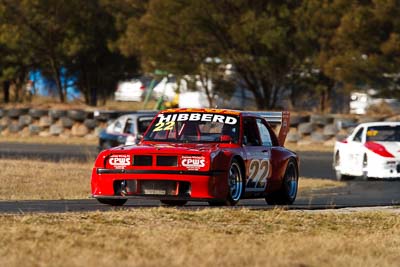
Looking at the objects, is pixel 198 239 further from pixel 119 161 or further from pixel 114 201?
pixel 114 201

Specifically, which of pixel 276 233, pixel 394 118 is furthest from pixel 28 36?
pixel 276 233

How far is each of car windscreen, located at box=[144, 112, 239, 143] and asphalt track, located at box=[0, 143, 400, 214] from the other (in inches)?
34.8

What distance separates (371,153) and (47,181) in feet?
21.0

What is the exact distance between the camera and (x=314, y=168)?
28797 mm

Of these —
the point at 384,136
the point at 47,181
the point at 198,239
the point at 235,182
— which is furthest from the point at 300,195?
the point at 198,239

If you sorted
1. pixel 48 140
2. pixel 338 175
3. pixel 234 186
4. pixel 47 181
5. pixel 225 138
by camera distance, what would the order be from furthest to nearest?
pixel 48 140 → pixel 338 175 → pixel 47 181 → pixel 225 138 → pixel 234 186

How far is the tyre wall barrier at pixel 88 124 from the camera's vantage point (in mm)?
36031

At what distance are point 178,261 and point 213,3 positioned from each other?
30.4 m

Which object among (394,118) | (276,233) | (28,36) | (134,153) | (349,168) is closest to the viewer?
(276,233)

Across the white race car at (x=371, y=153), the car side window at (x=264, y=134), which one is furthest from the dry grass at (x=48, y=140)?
the car side window at (x=264, y=134)

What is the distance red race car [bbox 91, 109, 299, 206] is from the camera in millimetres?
14523

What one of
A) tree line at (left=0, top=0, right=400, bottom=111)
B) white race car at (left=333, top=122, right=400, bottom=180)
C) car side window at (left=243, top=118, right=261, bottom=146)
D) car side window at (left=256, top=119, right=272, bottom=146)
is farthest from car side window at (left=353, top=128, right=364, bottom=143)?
tree line at (left=0, top=0, right=400, bottom=111)

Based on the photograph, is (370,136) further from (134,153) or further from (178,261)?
(178,261)

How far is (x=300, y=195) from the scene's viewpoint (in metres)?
20.0
